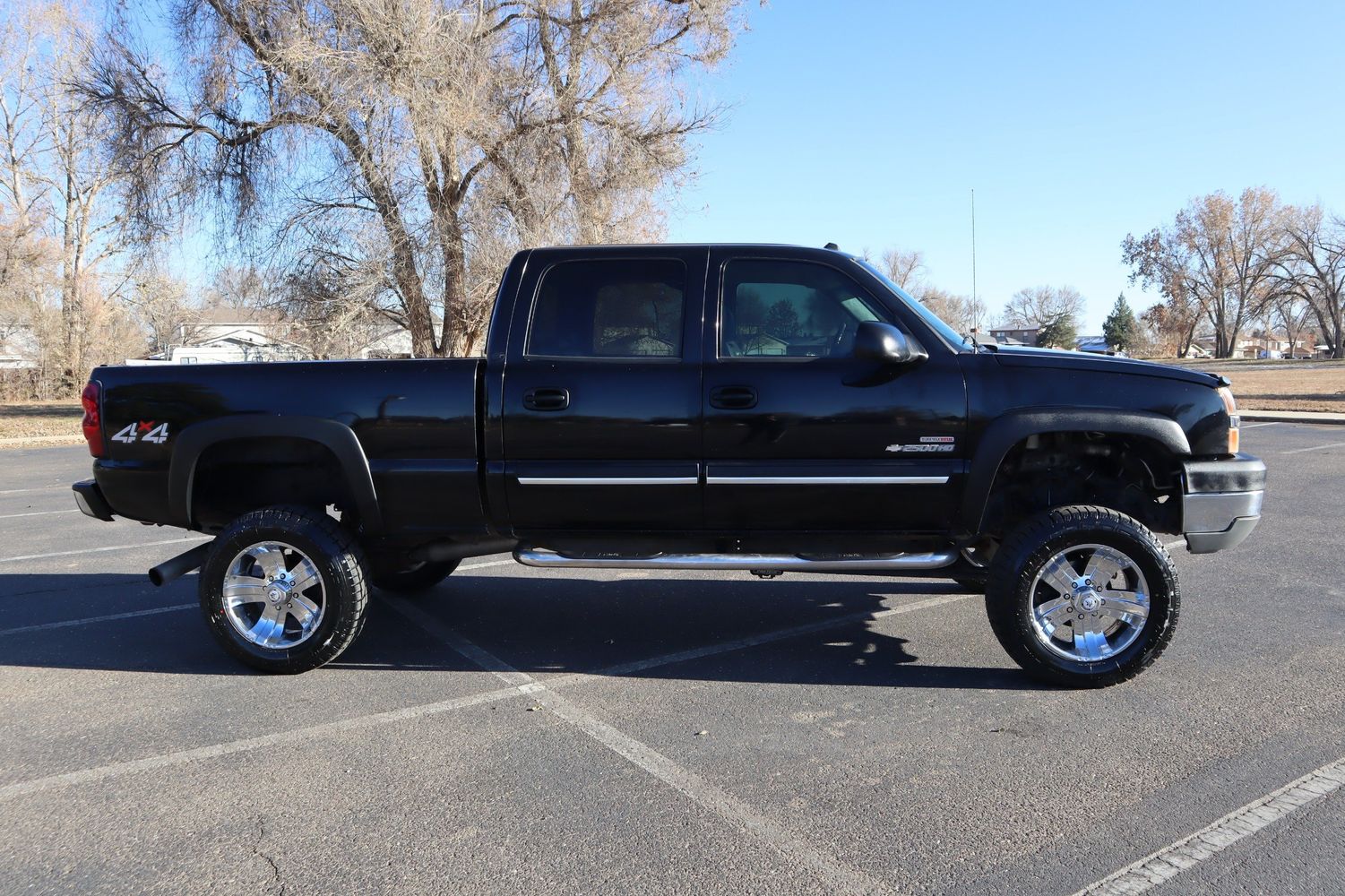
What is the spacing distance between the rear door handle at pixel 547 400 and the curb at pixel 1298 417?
20293mm

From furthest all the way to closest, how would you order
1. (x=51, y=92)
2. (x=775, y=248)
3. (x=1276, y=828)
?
(x=51, y=92)
(x=775, y=248)
(x=1276, y=828)

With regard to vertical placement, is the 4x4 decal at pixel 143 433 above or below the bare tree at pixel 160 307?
below

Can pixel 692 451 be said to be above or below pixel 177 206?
below

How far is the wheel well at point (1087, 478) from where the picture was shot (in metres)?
4.66

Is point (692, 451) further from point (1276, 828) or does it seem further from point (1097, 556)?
point (1276, 828)

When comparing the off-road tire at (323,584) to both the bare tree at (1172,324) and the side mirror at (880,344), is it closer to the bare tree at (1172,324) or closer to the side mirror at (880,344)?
the side mirror at (880,344)

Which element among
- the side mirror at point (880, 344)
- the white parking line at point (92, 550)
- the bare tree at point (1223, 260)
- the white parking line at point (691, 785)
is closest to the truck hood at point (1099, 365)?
the side mirror at point (880, 344)

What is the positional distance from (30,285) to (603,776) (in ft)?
123

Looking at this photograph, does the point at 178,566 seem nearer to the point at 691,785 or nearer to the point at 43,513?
the point at 691,785

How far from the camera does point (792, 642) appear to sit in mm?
5262

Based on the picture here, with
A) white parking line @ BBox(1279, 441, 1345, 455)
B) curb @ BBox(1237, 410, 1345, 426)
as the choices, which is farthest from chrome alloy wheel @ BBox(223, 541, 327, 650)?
curb @ BBox(1237, 410, 1345, 426)

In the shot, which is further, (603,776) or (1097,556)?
(1097,556)

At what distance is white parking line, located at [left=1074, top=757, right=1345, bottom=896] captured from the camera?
2.86m

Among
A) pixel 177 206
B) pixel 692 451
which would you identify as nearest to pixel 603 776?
pixel 692 451
